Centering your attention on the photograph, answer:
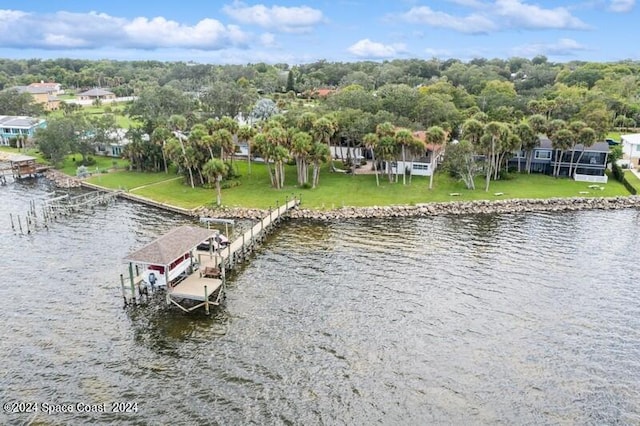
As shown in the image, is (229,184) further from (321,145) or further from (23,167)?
(23,167)

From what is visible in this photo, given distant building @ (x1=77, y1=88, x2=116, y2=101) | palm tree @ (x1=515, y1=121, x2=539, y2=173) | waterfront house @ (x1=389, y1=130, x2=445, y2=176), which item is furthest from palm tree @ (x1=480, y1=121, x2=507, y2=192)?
distant building @ (x1=77, y1=88, x2=116, y2=101)

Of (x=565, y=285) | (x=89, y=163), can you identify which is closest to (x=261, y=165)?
(x=89, y=163)

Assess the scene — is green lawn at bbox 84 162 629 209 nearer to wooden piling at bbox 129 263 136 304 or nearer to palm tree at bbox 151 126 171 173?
palm tree at bbox 151 126 171 173

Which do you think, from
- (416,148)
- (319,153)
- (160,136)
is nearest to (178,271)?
(319,153)

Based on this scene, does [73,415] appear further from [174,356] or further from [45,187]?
[45,187]

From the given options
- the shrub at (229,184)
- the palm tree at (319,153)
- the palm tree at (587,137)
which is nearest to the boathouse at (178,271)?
the palm tree at (319,153)
